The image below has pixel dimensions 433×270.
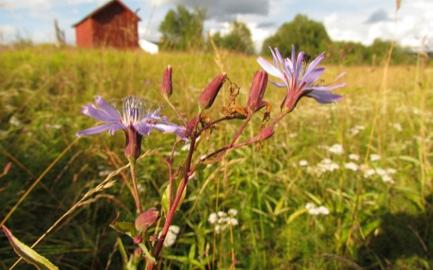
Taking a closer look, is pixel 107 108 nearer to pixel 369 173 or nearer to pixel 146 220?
pixel 146 220

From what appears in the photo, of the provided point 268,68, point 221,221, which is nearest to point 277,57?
point 268,68

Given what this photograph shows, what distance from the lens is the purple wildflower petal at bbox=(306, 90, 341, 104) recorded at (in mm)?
654

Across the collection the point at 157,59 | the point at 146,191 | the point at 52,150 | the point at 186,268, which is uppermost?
the point at 157,59

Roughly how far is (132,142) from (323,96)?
0.31 metres

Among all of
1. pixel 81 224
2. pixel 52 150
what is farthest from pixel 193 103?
pixel 81 224

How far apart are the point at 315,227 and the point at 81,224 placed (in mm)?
923

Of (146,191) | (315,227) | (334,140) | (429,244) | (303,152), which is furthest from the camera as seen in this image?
(334,140)

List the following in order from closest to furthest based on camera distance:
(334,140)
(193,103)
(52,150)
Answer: (52,150)
(334,140)
(193,103)

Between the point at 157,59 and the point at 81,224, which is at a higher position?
the point at 157,59

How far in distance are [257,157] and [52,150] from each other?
100 centimetres

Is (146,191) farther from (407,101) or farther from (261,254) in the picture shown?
(407,101)

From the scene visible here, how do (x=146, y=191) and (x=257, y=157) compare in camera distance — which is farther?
(x=257, y=157)

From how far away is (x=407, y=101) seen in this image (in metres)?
Result: 3.60

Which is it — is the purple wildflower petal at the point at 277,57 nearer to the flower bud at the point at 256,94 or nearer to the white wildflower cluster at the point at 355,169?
the flower bud at the point at 256,94
